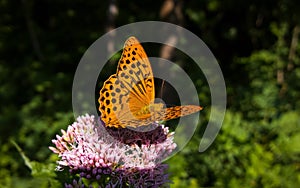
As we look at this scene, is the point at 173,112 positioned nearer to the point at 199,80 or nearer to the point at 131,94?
the point at 131,94

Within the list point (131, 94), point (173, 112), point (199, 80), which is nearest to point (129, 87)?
point (131, 94)

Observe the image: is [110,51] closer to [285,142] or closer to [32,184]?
[285,142]

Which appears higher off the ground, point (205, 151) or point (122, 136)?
point (205, 151)

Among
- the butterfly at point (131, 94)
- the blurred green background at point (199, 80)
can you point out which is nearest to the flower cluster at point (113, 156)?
the butterfly at point (131, 94)

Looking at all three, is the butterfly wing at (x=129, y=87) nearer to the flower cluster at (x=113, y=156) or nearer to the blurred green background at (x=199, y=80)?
the flower cluster at (x=113, y=156)

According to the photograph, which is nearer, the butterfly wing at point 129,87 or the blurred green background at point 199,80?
Result: the butterfly wing at point 129,87

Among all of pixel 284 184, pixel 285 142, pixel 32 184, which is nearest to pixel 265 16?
pixel 285 142

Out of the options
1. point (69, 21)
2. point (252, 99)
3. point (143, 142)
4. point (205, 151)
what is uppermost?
point (69, 21)
